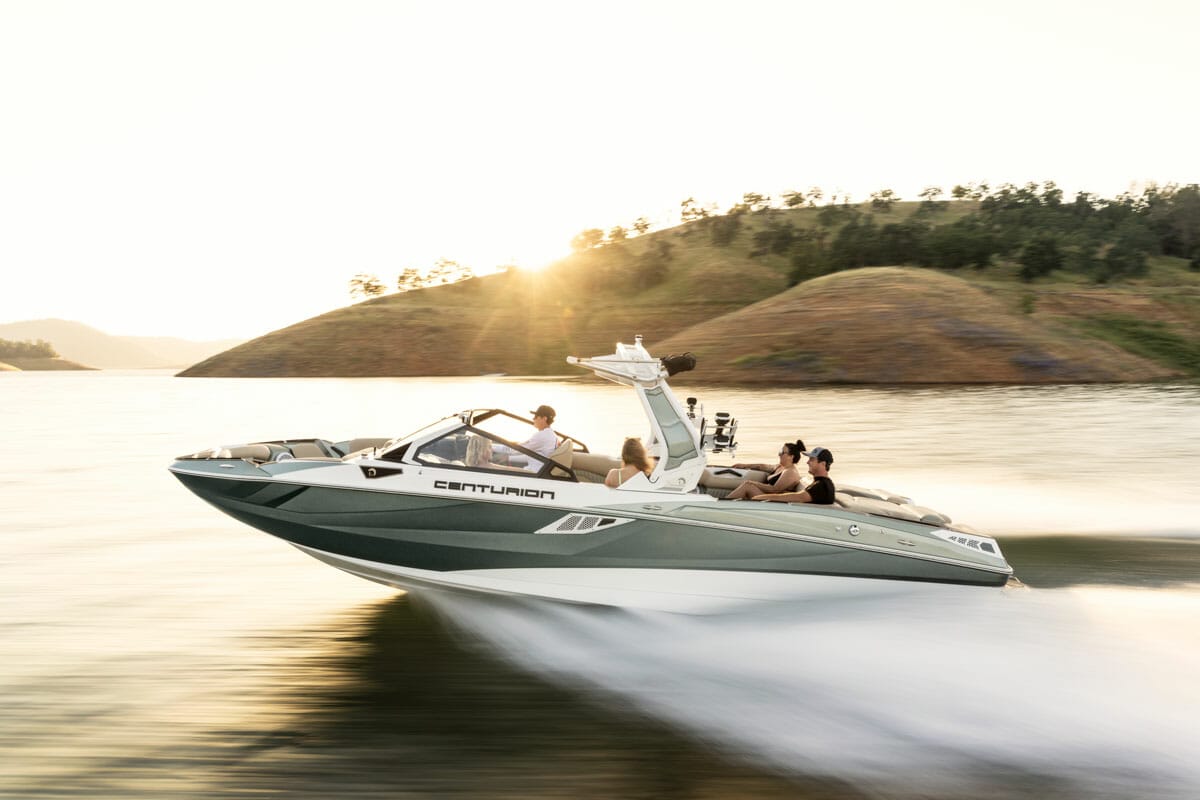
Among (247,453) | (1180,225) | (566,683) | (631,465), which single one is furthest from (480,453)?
(1180,225)

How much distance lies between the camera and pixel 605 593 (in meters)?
8.28

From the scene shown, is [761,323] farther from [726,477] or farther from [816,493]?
[816,493]

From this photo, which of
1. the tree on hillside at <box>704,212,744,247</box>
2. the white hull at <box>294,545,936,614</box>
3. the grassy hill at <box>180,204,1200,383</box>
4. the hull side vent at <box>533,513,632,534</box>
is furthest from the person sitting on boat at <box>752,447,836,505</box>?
the tree on hillside at <box>704,212,744,247</box>

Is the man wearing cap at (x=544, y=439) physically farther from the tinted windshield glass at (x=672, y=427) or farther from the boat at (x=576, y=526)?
the tinted windshield glass at (x=672, y=427)

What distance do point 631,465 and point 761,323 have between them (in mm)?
70743

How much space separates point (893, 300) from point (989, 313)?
7562 millimetres

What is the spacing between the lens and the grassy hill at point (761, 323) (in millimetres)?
67312

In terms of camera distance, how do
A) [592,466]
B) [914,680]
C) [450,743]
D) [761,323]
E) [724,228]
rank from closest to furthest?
1. [450,743]
2. [914,680]
3. [592,466]
4. [761,323]
5. [724,228]

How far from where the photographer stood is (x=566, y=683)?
7504mm

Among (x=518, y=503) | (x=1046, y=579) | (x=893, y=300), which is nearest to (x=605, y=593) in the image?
(x=518, y=503)

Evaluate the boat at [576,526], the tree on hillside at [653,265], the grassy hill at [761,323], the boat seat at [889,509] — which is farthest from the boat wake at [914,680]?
the tree on hillside at [653,265]

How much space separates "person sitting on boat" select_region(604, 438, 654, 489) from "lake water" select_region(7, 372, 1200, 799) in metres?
1.36

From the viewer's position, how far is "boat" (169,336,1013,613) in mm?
8094

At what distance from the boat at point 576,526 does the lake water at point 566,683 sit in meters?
0.38
